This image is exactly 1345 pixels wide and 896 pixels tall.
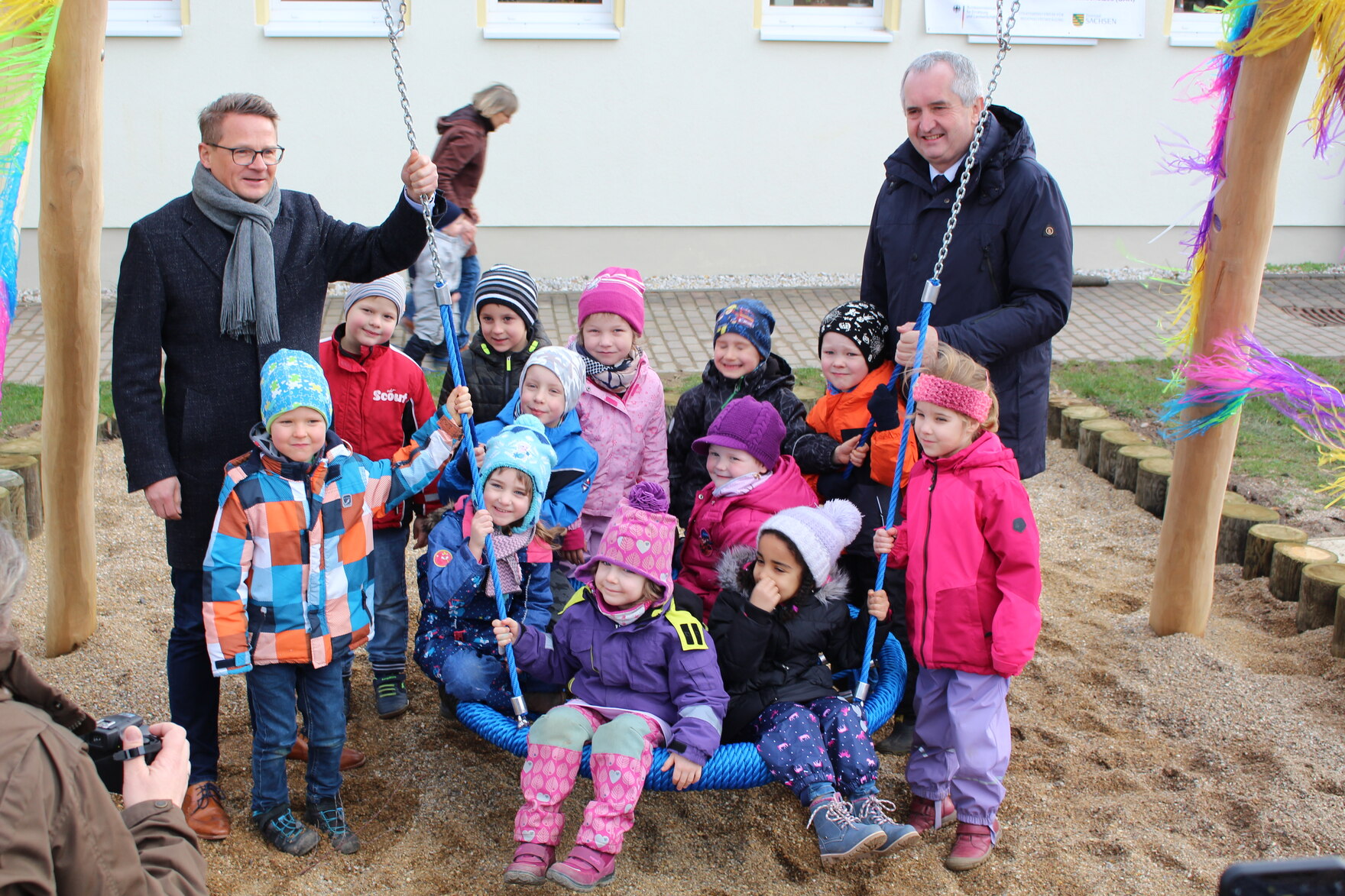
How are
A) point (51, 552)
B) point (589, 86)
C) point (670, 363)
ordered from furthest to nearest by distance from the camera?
point (589, 86) < point (670, 363) < point (51, 552)

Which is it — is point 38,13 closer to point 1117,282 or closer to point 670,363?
point 670,363

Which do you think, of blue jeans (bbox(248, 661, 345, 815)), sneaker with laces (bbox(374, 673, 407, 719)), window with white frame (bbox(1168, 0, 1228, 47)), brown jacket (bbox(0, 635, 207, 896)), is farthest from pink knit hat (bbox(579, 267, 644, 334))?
window with white frame (bbox(1168, 0, 1228, 47))

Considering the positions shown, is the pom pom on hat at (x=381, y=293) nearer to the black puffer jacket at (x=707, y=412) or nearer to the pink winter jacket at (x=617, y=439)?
the pink winter jacket at (x=617, y=439)

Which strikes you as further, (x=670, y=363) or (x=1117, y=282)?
(x=1117, y=282)

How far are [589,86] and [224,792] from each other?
6.62 meters

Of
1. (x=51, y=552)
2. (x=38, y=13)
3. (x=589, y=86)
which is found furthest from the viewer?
(x=589, y=86)

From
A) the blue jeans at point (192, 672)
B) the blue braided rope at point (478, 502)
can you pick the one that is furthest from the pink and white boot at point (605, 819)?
the blue jeans at point (192, 672)

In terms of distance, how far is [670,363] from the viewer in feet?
24.7

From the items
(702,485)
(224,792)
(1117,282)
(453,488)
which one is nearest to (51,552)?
(224,792)

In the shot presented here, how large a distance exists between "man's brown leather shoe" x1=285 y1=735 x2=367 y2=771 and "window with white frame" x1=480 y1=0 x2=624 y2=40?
20.8 feet

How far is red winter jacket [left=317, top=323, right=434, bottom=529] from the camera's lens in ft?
12.3

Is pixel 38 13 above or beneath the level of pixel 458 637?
above

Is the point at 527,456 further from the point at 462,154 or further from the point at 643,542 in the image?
the point at 462,154

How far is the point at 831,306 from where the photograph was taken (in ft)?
29.1
